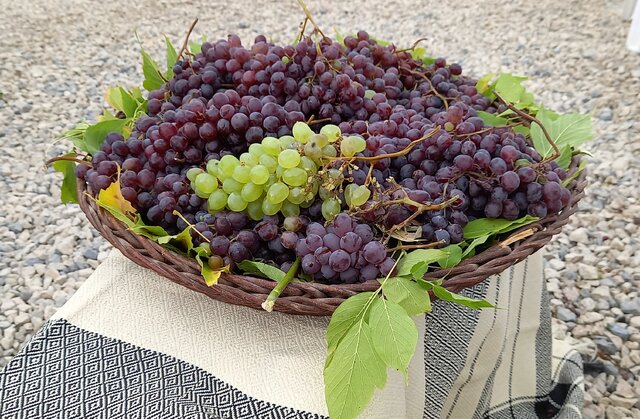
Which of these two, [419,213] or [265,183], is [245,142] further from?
[419,213]

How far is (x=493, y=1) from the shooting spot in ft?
15.1

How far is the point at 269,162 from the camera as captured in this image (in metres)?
0.89

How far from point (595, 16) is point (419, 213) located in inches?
A: 163

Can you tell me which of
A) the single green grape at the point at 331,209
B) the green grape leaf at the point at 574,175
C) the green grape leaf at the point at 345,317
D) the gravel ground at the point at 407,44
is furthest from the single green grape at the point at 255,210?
the gravel ground at the point at 407,44

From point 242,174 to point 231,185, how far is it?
27 mm

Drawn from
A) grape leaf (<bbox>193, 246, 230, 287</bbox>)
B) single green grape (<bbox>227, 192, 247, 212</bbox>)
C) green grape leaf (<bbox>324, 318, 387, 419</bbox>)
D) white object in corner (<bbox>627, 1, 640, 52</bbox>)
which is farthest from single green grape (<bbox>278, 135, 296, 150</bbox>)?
white object in corner (<bbox>627, 1, 640, 52</bbox>)

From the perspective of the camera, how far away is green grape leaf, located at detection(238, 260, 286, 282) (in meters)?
0.83

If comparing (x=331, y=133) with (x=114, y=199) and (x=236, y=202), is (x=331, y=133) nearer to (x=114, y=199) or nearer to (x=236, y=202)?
(x=236, y=202)

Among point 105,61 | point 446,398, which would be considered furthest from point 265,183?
point 105,61

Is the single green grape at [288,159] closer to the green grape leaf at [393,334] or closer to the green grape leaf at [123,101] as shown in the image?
the green grape leaf at [393,334]

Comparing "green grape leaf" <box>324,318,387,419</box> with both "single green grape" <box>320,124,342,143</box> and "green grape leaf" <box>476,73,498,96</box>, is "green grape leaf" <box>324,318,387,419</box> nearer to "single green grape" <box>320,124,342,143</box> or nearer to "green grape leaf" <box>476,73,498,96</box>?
"single green grape" <box>320,124,342,143</box>

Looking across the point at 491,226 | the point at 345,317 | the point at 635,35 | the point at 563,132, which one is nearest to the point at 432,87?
the point at 563,132

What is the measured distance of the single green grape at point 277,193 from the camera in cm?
85

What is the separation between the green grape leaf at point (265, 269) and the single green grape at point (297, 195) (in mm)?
108
